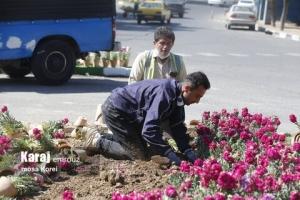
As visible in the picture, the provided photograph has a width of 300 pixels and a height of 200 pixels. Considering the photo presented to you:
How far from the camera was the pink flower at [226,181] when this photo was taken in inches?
160

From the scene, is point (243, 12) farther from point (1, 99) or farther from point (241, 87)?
point (1, 99)

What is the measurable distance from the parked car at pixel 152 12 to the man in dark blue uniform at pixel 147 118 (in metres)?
40.3

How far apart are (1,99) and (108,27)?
3.47 metres

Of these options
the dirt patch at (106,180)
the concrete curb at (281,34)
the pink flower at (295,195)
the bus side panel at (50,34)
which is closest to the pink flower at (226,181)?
the pink flower at (295,195)

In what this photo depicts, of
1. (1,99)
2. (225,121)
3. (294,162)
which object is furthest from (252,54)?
(294,162)

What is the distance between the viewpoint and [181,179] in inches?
190

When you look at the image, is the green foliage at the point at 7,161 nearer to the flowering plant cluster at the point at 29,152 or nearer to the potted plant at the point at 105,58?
the flowering plant cluster at the point at 29,152

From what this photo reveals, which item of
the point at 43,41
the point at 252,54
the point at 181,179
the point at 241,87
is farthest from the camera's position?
the point at 252,54

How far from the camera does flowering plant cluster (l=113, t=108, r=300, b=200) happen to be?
4109mm

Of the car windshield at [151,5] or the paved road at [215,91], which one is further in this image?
the car windshield at [151,5]

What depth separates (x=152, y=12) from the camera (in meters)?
46.9

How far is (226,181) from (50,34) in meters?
10.1

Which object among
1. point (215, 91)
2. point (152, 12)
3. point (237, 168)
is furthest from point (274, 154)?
point (152, 12)

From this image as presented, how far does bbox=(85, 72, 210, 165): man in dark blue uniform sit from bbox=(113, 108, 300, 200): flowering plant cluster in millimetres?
371
